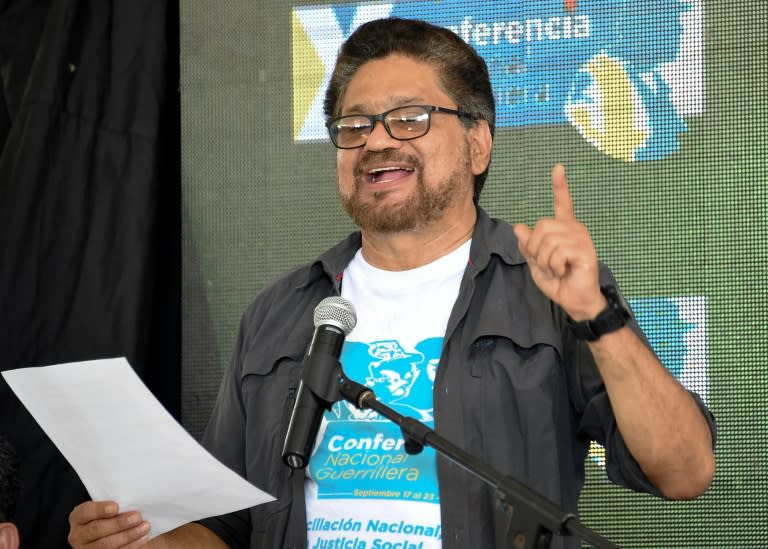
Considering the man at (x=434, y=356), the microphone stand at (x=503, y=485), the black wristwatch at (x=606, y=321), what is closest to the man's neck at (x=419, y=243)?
the man at (x=434, y=356)

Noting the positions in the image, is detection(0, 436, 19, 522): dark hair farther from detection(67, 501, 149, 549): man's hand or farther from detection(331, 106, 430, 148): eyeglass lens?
detection(331, 106, 430, 148): eyeglass lens

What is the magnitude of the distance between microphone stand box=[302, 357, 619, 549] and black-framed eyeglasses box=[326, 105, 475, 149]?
855 millimetres

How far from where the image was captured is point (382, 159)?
2.30 m

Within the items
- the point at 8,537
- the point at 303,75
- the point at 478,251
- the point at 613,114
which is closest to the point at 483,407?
the point at 478,251

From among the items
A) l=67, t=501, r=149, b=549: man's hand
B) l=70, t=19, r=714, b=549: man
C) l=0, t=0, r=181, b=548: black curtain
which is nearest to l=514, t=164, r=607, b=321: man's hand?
l=70, t=19, r=714, b=549: man

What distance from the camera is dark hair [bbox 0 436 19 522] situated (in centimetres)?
220

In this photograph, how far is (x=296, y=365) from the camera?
2.30 metres

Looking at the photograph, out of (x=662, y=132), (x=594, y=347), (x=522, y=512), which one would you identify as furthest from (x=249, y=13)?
(x=522, y=512)

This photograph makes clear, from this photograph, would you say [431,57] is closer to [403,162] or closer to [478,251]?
[403,162]

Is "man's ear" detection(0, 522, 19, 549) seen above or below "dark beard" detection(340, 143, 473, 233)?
below

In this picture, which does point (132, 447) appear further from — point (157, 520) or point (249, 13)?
point (249, 13)

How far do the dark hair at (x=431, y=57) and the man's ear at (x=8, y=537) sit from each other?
1201mm

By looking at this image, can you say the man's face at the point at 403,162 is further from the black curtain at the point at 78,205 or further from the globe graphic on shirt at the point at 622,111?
the black curtain at the point at 78,205

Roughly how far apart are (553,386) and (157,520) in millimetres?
821
